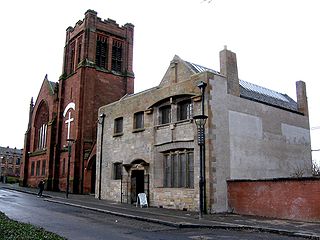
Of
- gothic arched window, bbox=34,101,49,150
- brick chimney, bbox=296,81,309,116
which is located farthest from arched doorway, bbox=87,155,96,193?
brick chimney, bbox=296,81,309,116

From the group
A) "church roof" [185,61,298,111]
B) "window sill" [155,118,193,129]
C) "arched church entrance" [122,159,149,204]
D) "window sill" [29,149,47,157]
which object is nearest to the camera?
"window sill" [155,118,193,129]

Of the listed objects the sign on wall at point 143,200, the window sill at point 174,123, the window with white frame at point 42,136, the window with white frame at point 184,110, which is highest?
the window with white frame at point 42,136

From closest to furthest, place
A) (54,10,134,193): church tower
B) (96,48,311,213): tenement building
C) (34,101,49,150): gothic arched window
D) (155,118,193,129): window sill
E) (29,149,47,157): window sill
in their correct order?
(96,48,311,213): tenement building → (155,118,193,129): window sill → (54,10,134,193): church tower → (29,149,47,157): window sill → (34,101,49,150): gothic arched window

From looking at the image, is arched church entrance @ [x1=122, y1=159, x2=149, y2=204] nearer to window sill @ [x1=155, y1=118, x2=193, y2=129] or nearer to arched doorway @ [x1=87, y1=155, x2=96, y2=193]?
window sill @ [x1=155, y1=118, x2=193, y2=129]

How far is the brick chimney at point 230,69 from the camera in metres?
21.1

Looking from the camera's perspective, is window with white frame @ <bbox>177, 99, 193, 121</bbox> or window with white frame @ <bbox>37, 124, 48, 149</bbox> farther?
window with white frame @ <bbox>37, 124, 48, 149</bbox>

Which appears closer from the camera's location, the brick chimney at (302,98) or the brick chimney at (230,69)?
the brick chimney at (230,69)

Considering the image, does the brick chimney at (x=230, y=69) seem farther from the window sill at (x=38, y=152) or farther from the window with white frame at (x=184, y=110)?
the window sill at (x=38, y=152)

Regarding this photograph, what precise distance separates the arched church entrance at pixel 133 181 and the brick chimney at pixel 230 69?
25.0 feet

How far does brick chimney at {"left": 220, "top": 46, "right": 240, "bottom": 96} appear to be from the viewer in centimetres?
2112

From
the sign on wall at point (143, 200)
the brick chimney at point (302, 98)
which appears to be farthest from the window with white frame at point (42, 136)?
the brick chimney at point (302, 98)

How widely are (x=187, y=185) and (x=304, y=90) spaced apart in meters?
13.5

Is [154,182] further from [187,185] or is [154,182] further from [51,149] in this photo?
[51,149]

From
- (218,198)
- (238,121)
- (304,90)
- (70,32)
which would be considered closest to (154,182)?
(218,198)
